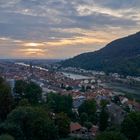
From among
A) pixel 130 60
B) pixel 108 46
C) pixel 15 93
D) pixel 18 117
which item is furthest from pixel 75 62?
pixel 18 117

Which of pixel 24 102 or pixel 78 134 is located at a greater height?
pixel 24 102

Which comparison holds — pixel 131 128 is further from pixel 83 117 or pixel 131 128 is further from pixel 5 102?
pixel 83 117

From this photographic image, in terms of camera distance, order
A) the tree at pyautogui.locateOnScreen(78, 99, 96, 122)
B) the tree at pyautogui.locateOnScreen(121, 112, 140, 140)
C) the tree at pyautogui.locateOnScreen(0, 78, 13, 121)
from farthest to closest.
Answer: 1. the tree at pyautogui.locateOnScreen(78, 99, 96, 122)
2. the tree at pyautogui.locateOnScreen(0, 78, 13, 121)
3. the tree at pyautogui.locateOnScreen(121, 112, 140, 140)

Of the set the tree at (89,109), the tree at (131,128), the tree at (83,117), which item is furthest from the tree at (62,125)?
the tree at (89,109)

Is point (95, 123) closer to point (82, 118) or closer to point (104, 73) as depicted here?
point (82, 118)

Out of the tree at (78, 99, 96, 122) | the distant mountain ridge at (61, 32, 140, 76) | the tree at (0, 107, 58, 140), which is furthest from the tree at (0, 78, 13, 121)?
the distant mountain ridge at (61, 32, 140, 76)

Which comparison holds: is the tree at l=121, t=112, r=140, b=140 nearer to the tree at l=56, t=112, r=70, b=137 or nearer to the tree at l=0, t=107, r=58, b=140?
the tree at l=56, t=112, r=70, b=137

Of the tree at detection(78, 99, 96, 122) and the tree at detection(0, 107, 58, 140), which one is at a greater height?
the tree at detection(0, 107, 58, 140)
